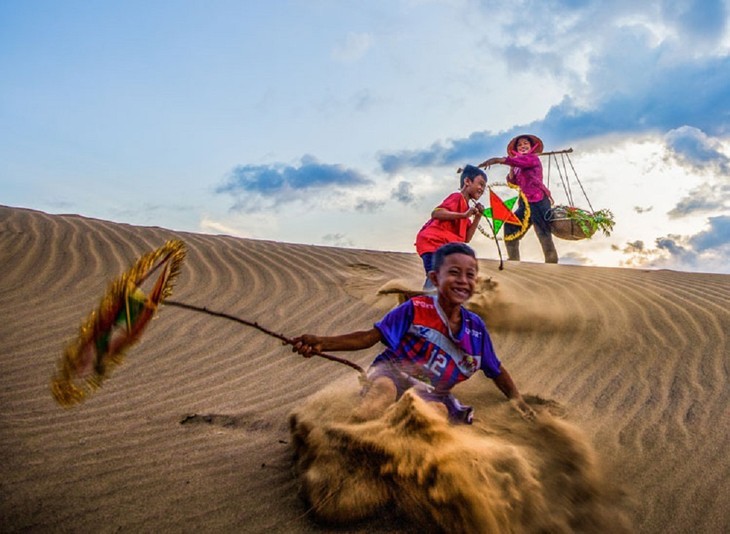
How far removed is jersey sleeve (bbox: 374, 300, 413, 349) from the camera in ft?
9.04

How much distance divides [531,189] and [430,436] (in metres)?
7.42

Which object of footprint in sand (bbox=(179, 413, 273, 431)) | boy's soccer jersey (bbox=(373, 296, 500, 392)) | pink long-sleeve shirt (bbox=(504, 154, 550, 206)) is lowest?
footprint in sand (bbox=(179, 413, 273, 431))

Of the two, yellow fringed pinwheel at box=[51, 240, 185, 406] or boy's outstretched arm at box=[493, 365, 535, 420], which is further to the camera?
boy's outstretched arm at box=[493, 365, 535, 420]

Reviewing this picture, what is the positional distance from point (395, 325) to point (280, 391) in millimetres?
1636

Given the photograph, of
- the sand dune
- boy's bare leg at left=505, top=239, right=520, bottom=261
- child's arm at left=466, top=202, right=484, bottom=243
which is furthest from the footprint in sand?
boy's bare leg at left=505, top=239, right=520, bottom=261

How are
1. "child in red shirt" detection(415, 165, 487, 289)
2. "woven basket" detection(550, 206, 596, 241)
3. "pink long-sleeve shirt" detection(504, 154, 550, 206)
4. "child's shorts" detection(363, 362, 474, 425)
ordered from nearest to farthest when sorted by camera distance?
→ "child's shorts" detection(363, 362, 474, 425)
"child in red shirt" detection(415, 165, 487, 289)
"woven basket" detection(550, 206, 596, 241)
"pink long-sleeve shirt" detection(504, 154, 550, 206)

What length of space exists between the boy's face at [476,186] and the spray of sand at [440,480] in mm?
2889

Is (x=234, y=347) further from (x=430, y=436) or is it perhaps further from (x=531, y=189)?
(x=531, y=189)

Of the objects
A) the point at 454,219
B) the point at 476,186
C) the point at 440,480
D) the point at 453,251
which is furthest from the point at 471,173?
the point at 440,480

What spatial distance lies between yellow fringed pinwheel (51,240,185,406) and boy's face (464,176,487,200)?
3530 mm

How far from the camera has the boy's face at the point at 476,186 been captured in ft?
16.4

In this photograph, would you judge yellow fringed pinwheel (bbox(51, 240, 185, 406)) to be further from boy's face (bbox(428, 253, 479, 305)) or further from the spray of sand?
boy's face (bbox(428, 253, 479, 305))

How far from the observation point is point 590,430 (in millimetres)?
3316

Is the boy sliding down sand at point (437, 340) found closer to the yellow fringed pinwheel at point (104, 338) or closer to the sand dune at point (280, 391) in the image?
the sand dune at point (280, 391)
